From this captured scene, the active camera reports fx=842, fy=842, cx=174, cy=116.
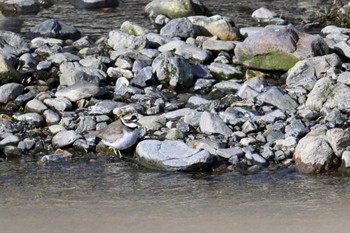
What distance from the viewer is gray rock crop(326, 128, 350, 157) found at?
30.3 feet

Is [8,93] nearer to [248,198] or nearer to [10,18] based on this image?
[248,198]

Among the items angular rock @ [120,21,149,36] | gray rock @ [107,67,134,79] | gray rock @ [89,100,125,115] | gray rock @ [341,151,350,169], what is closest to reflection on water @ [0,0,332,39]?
angular rock @ [120,21,149,36]

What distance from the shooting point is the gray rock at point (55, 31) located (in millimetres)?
14516

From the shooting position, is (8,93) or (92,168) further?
(8,93)

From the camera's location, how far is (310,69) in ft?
39.2

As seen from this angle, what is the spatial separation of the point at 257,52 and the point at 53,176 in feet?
14.6

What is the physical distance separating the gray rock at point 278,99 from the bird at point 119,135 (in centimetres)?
199

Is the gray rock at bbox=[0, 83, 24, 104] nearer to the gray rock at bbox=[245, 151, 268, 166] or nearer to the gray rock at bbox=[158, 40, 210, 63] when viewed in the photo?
the gray rock at bbox=[158, 40, 210, 63]

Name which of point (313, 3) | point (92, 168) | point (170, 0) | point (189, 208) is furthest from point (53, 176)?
point (313, 3)

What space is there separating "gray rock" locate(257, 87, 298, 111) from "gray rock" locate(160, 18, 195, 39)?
3.36 meters

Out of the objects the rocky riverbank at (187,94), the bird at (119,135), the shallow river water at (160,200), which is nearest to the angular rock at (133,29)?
the rocky riverbank at (187,94)

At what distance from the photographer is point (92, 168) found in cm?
943

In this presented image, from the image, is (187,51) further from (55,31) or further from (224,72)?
(55,31)

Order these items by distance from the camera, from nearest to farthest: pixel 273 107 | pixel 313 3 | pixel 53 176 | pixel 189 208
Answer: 1. pixel 189 208
2. pixel 53 176
3. pixel 273 107
4. pixel 313 3
